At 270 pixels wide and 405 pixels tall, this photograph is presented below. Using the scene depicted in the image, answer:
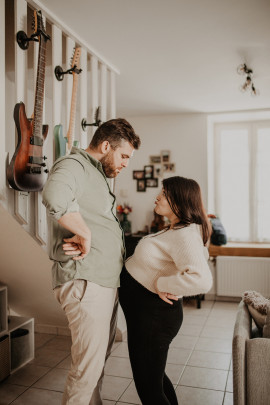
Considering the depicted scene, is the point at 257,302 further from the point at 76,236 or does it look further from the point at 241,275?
the point at 241,275

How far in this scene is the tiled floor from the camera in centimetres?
276

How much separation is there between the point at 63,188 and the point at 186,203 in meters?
0.65

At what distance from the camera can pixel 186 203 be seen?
6.25 ft

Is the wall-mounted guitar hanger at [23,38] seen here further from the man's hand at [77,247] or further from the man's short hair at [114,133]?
the man's hand at [77,247]

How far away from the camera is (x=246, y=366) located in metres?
1.88

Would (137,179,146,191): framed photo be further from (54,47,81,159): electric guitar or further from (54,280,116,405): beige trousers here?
(54,280,116,405): beige trousers

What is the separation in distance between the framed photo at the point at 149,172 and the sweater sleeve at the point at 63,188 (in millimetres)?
4234

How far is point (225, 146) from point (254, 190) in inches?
31.2

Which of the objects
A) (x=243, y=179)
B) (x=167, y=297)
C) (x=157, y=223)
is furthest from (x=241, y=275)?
(x=167, y=297)

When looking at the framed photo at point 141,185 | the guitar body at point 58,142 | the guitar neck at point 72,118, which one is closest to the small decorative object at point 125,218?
the framed photo at point 141,185

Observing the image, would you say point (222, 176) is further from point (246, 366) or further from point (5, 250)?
point (246, 366)

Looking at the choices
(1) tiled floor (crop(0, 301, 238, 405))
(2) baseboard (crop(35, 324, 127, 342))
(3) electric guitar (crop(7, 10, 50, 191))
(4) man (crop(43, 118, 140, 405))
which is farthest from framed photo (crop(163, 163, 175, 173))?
(4) man (crop(43, 118, 140, 405))

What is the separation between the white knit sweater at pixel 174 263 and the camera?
170cm

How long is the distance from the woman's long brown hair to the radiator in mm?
3624
